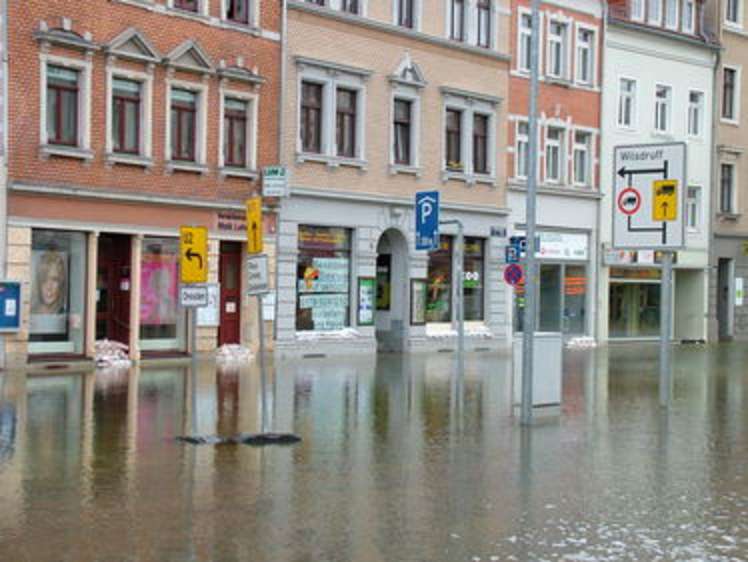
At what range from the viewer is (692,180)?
42812 mm

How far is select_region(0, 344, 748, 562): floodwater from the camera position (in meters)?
8.53

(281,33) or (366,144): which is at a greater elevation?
(281,33)

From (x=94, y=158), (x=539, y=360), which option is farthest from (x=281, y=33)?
(x=539, y=360)

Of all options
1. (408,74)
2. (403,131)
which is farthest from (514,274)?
(408,74)

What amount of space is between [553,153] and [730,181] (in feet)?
31.8

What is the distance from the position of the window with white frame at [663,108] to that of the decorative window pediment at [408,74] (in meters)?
11.9

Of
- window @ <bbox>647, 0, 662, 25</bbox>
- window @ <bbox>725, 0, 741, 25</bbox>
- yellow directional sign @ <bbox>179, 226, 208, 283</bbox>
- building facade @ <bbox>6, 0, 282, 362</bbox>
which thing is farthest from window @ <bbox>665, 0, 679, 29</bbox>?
yellow directional sign @ <bbox>179, 226, 208, 283</bbox>

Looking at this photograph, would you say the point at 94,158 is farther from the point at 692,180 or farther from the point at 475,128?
the point at 692,180

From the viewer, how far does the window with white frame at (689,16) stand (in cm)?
4275

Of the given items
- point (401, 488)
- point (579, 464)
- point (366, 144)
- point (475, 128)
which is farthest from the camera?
point (475, 128)

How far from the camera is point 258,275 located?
14.2 m

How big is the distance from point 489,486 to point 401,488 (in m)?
0.84

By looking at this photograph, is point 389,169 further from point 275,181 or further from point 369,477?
point 369,477

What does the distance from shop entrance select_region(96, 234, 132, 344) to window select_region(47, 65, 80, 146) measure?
245 cm
